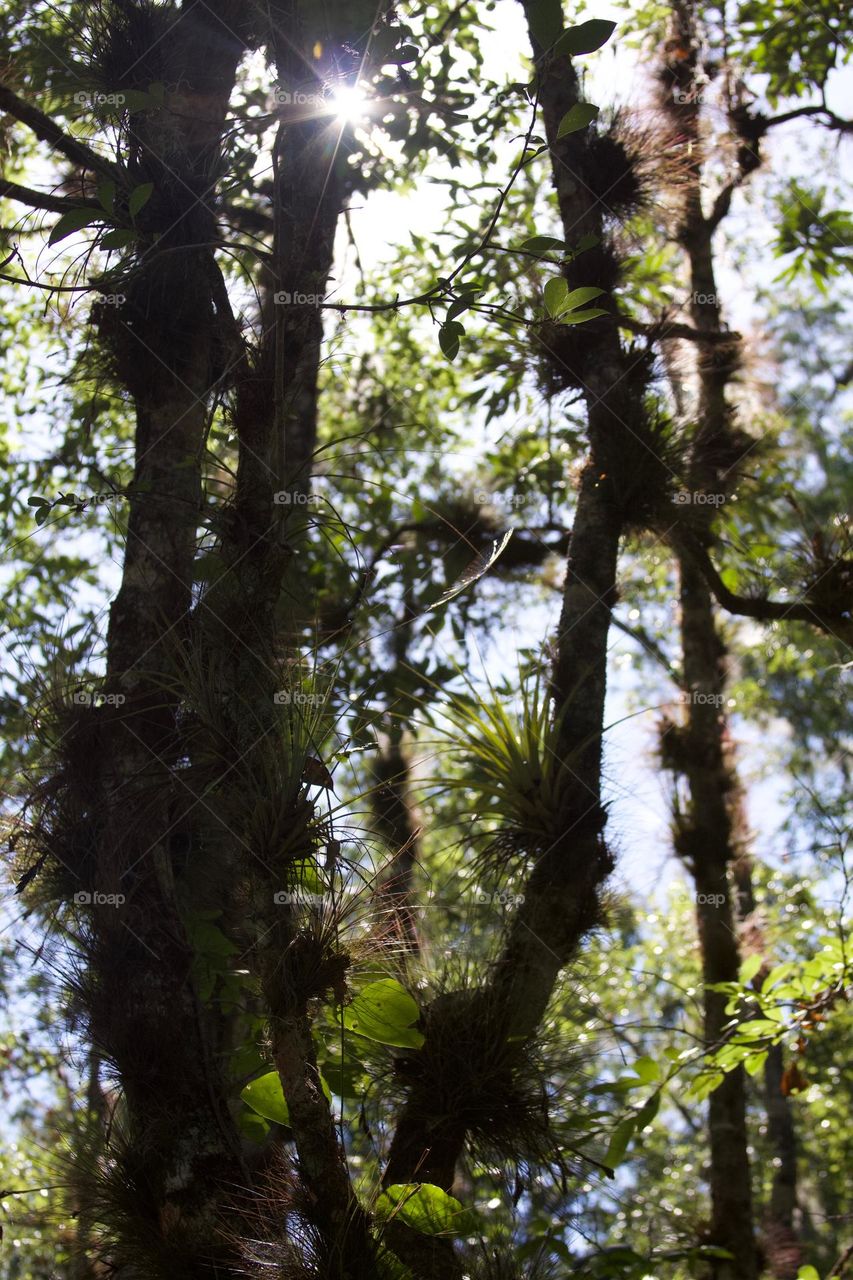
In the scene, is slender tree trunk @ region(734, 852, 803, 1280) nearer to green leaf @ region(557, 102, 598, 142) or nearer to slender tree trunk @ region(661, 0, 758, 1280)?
slender tree trunk @ region(661, 0, 758, 1280)

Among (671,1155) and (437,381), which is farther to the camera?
(671,1155)

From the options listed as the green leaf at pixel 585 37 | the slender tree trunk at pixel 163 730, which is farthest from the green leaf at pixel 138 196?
the green leaf at pixel 585 37

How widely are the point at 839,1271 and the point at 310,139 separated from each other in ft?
13.3

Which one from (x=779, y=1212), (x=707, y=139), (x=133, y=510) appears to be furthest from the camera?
(x=779, y=1212)

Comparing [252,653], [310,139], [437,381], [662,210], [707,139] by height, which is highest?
[437,381]

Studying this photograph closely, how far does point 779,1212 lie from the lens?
301 inches

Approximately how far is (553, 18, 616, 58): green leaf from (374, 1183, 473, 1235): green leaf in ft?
7.85

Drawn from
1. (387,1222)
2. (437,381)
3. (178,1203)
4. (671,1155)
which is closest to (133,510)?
(178,1203)

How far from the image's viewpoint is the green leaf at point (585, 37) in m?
2.23

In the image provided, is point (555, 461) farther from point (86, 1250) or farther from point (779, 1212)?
point (779, 1212)

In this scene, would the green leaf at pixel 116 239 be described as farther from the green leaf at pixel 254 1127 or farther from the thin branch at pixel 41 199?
the green leaf at pixel 254 1127

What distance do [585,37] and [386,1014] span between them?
216 centimetres

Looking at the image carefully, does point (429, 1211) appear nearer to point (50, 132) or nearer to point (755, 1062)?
point (755, 1062)

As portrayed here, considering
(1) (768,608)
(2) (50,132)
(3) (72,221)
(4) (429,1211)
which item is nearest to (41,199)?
(2) (50,132)
